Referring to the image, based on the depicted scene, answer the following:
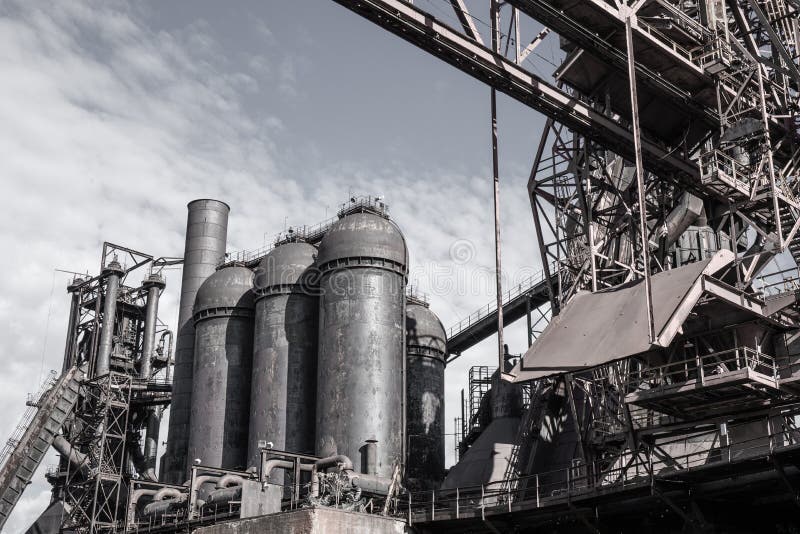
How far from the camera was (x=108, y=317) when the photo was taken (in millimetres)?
52812

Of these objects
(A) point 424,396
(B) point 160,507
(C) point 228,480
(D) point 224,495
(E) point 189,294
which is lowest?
(D) point 224,495

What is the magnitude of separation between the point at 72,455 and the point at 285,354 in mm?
15001

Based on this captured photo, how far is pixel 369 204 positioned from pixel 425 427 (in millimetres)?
10348

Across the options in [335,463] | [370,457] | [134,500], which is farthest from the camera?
[134,500]

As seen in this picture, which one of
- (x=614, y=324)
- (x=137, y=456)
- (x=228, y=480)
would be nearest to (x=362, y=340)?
(x=228, y=480)

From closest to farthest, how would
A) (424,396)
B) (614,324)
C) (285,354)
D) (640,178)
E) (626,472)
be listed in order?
(640,178), (614,324), (626,472), (285,354), (424,396)

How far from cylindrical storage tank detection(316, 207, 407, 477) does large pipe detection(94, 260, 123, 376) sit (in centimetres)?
1816

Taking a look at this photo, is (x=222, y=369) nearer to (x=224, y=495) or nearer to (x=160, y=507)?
(x=160, y=507)

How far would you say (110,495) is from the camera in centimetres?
4519

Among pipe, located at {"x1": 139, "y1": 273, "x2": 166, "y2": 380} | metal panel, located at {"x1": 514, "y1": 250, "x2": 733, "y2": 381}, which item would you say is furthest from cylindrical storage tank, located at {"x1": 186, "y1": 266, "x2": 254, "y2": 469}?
metal panel, located at {"x1": 514, "y1": 250, "x2": 733, "y2": 381}

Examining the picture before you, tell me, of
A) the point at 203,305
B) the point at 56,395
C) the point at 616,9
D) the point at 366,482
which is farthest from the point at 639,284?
the point at 56,395

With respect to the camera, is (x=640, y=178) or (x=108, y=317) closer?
(x=640, y=178)

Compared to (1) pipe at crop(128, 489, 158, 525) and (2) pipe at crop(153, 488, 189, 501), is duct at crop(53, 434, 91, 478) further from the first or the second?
(2) pipe at crop(153, 488, 189, 501)

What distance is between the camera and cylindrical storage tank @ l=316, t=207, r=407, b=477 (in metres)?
35.7
